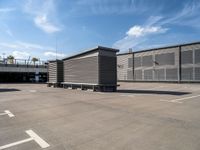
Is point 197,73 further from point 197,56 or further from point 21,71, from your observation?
point 21,71

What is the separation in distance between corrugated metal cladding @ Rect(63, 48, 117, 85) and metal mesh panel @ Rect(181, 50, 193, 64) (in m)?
15.6

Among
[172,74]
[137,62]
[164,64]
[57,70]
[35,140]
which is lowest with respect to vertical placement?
[35,140]

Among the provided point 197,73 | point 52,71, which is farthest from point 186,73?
point 52,71

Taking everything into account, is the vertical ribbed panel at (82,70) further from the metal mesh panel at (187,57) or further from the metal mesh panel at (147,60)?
the metal mesh panel at (187,57)

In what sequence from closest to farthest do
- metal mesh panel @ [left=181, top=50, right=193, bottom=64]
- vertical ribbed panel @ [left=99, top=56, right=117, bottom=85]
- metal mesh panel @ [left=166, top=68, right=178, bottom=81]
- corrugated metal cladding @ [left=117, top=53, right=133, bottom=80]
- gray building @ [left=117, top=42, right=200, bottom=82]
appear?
vertical ribbed panel @ [left=99, top=56, right=117, bottom=85] → gray building @ [left=117, top=42, right=200, bottom=82] → metal mesh panel @ [left=181, top=50, right=193, bottom=64] → metal mesh panel @ [left=166, top=68, right=178, bottom=81] → corrugated metal cladding @ [left=117, top=53, right=133, bottom=80]

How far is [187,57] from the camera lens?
26094 mm

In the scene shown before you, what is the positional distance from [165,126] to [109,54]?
1099 cm

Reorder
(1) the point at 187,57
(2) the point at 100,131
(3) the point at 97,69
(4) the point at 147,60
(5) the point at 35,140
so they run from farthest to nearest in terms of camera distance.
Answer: (4) the point at 147,60, (1) the point at 187,57, (3) the point at 97,69, (2) the point at 100,131, (5) the point at 35,140

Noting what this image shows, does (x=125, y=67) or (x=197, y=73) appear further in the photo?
(x=125, y=67)

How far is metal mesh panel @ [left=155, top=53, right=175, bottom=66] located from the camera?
27859 mm

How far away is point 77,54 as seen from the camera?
17.6 m

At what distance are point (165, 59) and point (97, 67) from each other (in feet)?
58.0

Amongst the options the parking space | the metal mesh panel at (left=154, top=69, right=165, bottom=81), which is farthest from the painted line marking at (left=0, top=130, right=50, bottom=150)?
the metal mesh panel at (left=154, top=69, right=165, bottom=81)

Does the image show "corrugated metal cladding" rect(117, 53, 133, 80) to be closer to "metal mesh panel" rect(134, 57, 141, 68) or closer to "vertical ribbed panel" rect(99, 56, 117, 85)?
"metal mesh panel" rect(134, 57, 141, 68)
